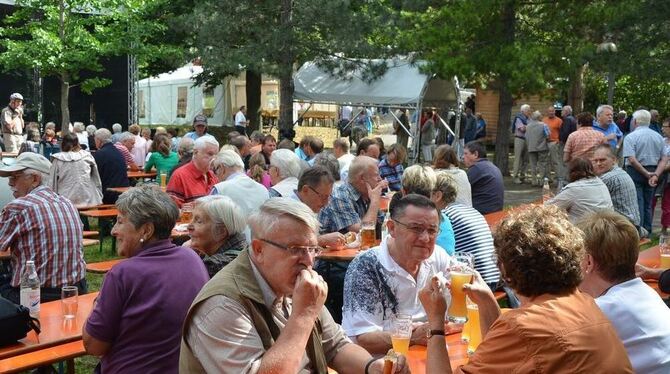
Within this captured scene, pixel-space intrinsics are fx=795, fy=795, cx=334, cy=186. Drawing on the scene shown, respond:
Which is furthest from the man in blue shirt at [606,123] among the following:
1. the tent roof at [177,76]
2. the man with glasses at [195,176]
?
the tent roof at [177,76]

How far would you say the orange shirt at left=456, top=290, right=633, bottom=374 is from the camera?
2307 millimetres

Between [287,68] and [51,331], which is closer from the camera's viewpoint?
[51,331]

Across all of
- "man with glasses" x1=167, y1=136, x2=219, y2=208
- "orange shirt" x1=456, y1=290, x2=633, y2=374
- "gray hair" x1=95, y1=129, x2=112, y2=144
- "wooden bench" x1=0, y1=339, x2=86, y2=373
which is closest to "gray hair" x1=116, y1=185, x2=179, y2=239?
"wooden bench" x1=0, y1=339, x2=86, y2=373

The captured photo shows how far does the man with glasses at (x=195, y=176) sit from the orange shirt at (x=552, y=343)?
18.1 ft

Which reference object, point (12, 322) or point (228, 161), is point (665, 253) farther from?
point (12, 322)

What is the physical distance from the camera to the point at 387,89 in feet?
56.7

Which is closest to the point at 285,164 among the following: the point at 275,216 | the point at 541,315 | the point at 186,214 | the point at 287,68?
the point at 186,214

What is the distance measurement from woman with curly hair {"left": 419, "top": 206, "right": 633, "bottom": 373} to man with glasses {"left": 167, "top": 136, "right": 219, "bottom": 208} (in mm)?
5034

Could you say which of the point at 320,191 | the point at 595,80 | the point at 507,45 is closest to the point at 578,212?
the point at 320,191

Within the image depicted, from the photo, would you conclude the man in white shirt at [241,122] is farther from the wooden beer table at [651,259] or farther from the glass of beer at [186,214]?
the wooden beer table at [651,259]

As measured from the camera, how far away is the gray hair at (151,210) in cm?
350

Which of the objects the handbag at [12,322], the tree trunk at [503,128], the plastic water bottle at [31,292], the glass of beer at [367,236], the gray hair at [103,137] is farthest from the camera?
the tree trunk at [503,128]

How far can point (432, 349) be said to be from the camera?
2.79 meters

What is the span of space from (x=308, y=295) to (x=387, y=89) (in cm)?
1506
